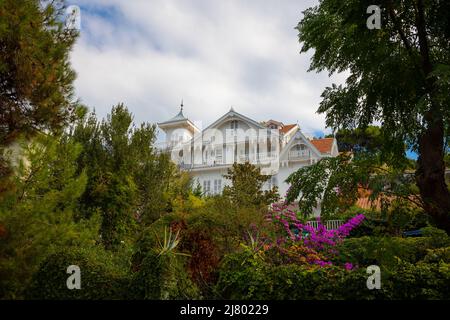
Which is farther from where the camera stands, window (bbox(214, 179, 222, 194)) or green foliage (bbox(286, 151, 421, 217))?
window (bbox(214, 179, 222, 194))

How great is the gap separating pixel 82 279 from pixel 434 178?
765 centimetres

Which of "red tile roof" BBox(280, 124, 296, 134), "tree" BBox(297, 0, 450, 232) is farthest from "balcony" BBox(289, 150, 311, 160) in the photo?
"tree" BBox(297, 0, 450, 232)

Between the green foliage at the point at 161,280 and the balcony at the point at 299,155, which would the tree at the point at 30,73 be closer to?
the green foliage at the point at 161,280

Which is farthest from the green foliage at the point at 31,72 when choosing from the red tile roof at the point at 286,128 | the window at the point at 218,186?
the red tile roof at the point at 286,128

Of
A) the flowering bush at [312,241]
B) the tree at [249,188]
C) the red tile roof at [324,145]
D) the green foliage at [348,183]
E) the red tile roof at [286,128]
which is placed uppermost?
the red tile roof at [286,128]

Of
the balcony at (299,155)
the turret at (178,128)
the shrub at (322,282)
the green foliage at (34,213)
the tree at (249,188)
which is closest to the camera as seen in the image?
the shrub at (322,282)

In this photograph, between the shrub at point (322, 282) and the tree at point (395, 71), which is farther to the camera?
the shrub at point (322, 282)

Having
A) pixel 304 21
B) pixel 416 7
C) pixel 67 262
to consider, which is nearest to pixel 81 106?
pixel 67 262

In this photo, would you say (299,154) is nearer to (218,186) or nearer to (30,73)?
(218,186)

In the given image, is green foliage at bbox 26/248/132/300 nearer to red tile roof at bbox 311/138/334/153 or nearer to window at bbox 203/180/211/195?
window at bbox 203/180/211/195

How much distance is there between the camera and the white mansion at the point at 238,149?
3388 centimetres

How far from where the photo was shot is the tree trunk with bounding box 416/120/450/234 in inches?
231

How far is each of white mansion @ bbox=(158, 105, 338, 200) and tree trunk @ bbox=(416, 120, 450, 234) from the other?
89.4 feet

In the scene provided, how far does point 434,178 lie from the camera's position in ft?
19.5
